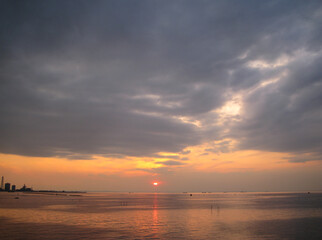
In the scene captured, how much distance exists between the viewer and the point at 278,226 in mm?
48562

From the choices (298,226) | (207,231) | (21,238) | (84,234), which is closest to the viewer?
(21,238)

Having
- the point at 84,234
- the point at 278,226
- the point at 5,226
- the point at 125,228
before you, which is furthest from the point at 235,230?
the point at 5,226

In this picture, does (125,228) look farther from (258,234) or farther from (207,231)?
(258,234)

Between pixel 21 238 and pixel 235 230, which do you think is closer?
pixel 21 238

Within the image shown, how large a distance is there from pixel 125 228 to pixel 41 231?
13.6m

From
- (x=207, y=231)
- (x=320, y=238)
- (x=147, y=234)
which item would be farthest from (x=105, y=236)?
(x=320, y=238)

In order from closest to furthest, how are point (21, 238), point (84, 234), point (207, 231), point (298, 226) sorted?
point (21, 238) < point (84, 234) < point (207, 231) < point (298, 226)

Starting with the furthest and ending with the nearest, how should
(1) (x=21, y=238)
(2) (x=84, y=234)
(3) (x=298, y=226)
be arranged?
(3) (x=298, y=226) → (2) (x=84, y=234) → (1) (x=21, y=238)

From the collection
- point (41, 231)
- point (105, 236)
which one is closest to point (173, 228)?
point (105, 236)

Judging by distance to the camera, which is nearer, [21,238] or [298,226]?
[21,238]

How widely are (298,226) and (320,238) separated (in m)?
10.9

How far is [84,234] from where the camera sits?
39531mm

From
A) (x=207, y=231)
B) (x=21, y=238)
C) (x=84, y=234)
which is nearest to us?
(x=21, y=238)

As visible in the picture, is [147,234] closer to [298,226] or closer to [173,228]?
[173,228]
